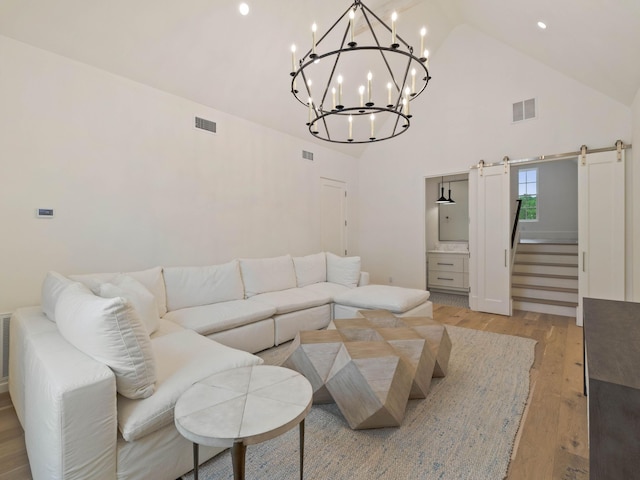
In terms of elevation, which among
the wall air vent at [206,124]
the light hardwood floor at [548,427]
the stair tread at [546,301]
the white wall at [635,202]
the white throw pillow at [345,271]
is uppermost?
the wall air vent at [206,124]

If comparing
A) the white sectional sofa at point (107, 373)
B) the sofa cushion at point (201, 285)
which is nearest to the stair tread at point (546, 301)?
the sofa cushion at point (201, 285)

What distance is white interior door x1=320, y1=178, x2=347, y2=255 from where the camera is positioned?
18.6 feet

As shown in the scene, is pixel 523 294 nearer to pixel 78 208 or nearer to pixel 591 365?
pixel 591 365

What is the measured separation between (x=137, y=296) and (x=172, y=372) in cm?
84

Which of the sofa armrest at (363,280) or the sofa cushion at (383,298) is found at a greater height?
the sofa armrest at (363,280)

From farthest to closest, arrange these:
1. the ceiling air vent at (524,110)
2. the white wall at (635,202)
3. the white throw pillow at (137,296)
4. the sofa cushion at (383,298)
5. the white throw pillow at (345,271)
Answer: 1. the white throw pillow at (345,271)
2. the ceiling air vent at (524,110)
3. the sofa cushion at (383,298)
4. the white wall at (635,202)
5. the white throw pillow at (137,296)

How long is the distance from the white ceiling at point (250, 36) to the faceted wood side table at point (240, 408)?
3.13 meters

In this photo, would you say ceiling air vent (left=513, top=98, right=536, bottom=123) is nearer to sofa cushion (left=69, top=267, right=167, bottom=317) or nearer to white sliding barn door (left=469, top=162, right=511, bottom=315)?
white sliding barn door (left=469, top=162, right=511, bottom=315)

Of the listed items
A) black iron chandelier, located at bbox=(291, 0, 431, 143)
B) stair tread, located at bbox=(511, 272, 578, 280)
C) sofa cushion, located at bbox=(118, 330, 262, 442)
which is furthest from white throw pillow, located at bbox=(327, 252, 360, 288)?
stair tread, located at bbox=(511, 272, 578, 280)

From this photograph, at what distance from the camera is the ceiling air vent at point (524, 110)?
4438 millimetres

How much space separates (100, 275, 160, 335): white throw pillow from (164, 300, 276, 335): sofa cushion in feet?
1.20

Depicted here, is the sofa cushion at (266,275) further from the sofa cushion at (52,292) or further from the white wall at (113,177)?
the sofa cushion at (52,292)

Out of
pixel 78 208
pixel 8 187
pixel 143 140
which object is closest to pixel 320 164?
pixel 143 140

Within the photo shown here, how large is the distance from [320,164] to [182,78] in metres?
2.69
